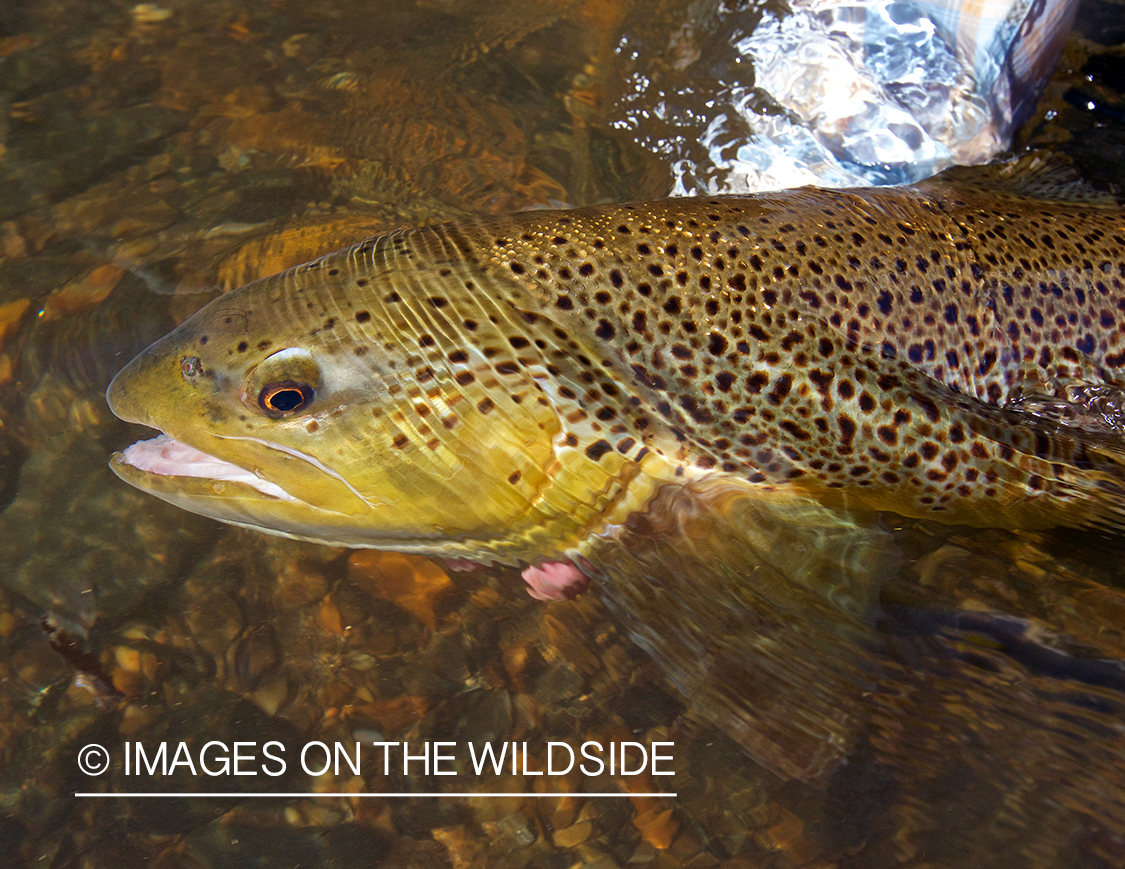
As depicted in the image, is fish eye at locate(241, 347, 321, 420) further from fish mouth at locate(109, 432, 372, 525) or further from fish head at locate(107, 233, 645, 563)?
fish mouth at locate(109, 432, 372, 525)

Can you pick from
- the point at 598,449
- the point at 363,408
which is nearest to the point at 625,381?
the point at 598,449

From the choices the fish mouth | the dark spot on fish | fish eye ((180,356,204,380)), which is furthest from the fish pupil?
the dark spot on fish

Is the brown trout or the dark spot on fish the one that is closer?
the brown trout

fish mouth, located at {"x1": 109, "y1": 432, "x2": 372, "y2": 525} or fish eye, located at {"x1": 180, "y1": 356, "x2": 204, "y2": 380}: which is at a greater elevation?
fish eye, located at {"x1": 180, "y1": 356, "x2": 204, "y2": 380}

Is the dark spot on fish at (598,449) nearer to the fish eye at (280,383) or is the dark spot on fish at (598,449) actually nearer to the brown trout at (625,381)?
the brown trout at (625,381)

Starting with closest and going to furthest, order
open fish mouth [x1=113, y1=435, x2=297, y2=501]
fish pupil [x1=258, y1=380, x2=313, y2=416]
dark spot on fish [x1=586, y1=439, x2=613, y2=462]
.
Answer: fish pupil [x1=258, y1=380, x2=313, y2=416], open fish mouth [x1=113, y1=435, x2=297, y2=501], dark spot on fish [x1=586, y1=439, x2=613, y2=462]

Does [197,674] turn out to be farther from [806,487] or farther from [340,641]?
[806,487]

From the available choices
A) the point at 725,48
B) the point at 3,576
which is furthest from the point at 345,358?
the point at 725,48
